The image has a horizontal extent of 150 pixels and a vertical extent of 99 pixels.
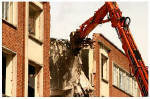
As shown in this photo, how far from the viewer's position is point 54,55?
162 feet

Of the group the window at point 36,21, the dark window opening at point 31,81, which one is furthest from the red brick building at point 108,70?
the dark window opening at point 31,81

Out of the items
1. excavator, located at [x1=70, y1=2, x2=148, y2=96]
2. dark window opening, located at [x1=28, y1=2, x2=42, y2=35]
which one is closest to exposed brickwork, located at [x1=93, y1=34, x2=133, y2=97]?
excavator, located at [x1=70, y1=2, x2=148, y2=96]

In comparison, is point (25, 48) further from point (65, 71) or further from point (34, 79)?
point (65, 71)

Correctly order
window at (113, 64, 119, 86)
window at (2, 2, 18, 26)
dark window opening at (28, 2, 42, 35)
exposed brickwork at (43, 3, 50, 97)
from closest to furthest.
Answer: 1. window at (2, 2, 18, 26)
2. dark window opening at (28, 2, 42, 35)
3. exposed brickwork at (43, 3, 50, 97)
4. window at (113, 64, 119, 86)

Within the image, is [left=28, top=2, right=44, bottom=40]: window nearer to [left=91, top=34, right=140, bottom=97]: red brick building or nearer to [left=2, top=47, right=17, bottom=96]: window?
[left=2, top=47, right=17, bottom=96]: window

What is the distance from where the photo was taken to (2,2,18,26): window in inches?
1143

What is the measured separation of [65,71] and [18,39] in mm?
20440

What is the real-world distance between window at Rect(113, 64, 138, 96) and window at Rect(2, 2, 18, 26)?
98.5ft

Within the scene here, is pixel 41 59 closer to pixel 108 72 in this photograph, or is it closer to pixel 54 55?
pixel 54 55

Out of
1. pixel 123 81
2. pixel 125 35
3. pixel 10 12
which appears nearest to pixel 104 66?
pixel 123 81

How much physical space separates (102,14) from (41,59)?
1133cm

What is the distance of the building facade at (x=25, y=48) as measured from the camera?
94.0ft

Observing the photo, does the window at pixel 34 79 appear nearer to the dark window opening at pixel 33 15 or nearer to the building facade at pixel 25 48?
the building facade at pixel 25 48

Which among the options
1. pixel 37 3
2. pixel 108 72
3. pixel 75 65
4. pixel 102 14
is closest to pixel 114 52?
pixel 108 72
